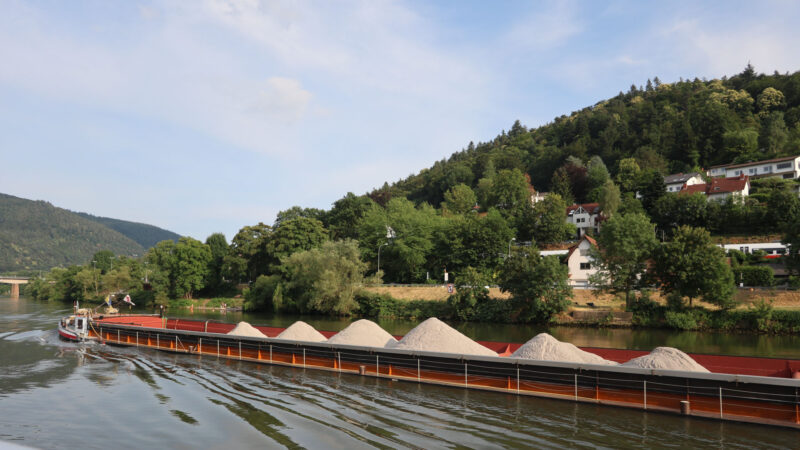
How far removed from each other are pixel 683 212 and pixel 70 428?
8000cm

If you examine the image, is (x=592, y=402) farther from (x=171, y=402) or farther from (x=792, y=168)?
(x=792, y=168)

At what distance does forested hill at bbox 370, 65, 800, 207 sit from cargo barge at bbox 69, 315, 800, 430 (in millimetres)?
100561

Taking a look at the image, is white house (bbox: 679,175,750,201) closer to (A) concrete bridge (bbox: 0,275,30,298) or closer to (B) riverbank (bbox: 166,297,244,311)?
(B) riverbank (bbox: 166,297,244,311)

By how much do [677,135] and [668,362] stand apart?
13095 cm

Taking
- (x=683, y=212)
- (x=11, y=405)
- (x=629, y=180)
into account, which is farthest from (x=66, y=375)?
(x=629, y=180)

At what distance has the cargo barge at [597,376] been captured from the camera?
12750 mm

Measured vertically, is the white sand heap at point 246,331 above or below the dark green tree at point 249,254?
below

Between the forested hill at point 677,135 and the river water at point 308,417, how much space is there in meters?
105

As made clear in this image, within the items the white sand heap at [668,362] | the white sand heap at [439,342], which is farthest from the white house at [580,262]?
the white sand heap at [668,362]

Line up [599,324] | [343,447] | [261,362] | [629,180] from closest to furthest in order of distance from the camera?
[343,447] → [261,362] → [599,324] → [629,180]

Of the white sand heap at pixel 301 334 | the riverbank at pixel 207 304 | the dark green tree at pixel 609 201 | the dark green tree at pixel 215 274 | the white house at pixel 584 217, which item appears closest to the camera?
the white sand heap at pixel 301 334

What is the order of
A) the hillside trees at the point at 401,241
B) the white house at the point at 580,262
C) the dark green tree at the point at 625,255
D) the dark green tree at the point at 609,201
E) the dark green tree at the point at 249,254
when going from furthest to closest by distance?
the dark green tree at the point at 609,201 → the dark green tree at the point at 249,254 → the hillside trees at the point at 401,241 → the white house at the point at 580,262 → the dark green tree at the point at 625,255

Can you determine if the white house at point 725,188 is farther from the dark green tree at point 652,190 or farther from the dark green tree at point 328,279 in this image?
the dark green tree at point 328,279

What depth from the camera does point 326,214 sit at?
10225cm
